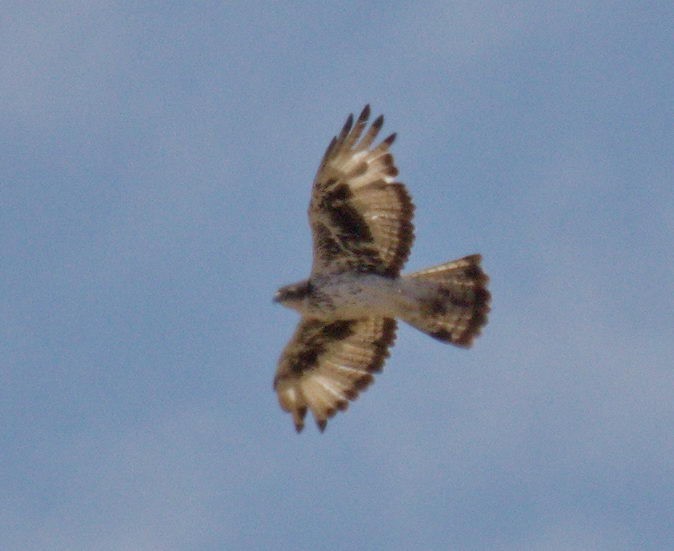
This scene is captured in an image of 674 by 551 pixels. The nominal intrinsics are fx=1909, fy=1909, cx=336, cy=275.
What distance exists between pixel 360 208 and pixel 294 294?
Answer: 973 mm

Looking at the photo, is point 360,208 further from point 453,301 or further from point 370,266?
point 453,301

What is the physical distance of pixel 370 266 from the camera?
17.2 meters

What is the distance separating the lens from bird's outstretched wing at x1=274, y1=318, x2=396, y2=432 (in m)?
17.6

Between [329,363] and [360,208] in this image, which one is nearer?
[360,208]

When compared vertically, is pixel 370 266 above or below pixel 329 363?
above

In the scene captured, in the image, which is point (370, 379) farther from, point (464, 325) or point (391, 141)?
point (391, 141)

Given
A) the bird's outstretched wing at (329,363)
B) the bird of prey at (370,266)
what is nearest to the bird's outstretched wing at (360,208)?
the bird of prey at (370,266)

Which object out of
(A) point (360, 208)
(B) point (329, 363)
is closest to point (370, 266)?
(A) point (360, 208)

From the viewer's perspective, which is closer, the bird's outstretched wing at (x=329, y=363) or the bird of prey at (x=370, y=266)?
the bird of prey at (x=370, y=266)

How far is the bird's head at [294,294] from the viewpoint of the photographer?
17.1 m

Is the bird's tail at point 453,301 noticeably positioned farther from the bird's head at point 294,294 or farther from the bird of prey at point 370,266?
the bird's head at point 294,294

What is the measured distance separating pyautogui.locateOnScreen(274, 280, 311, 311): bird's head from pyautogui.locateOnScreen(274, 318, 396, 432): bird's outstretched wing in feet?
1.40

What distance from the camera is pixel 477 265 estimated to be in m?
17.3

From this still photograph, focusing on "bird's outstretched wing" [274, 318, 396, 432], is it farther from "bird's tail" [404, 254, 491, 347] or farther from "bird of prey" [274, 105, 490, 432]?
"bird's tail" [404, 254, 491, 347]
